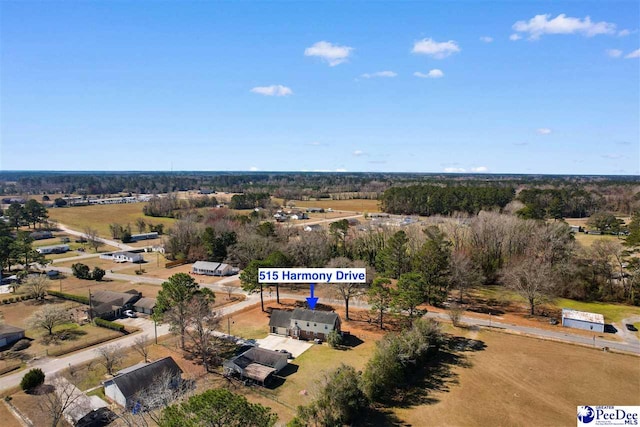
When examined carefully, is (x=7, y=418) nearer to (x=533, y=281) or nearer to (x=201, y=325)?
(x=201, y=325)

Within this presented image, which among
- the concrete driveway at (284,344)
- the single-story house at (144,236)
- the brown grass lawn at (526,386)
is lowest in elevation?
the concrete driveway at (284,344)

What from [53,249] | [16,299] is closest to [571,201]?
[16,299]

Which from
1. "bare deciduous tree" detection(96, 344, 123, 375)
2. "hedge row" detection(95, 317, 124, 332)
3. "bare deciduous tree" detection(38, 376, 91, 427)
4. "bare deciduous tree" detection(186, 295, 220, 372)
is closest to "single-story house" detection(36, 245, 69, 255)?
"hedge row" detection(95, 317, 124, 332)

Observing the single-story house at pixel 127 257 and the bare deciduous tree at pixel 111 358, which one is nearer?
the bare deciduous tree at pixel 111 358

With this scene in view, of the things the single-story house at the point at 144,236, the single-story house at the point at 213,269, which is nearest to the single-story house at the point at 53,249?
the single-story house at the point at 144,236

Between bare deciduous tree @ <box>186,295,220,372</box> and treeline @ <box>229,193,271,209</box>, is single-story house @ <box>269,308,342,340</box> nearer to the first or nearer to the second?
bare deciduous tree @ <box>186,295,220,372</box>

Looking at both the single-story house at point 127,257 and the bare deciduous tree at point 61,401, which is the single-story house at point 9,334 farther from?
the single-story house at point 127,257

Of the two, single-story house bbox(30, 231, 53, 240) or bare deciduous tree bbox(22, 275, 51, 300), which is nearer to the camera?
bare deciduous tree bbox(22, 275, 51, 300)
